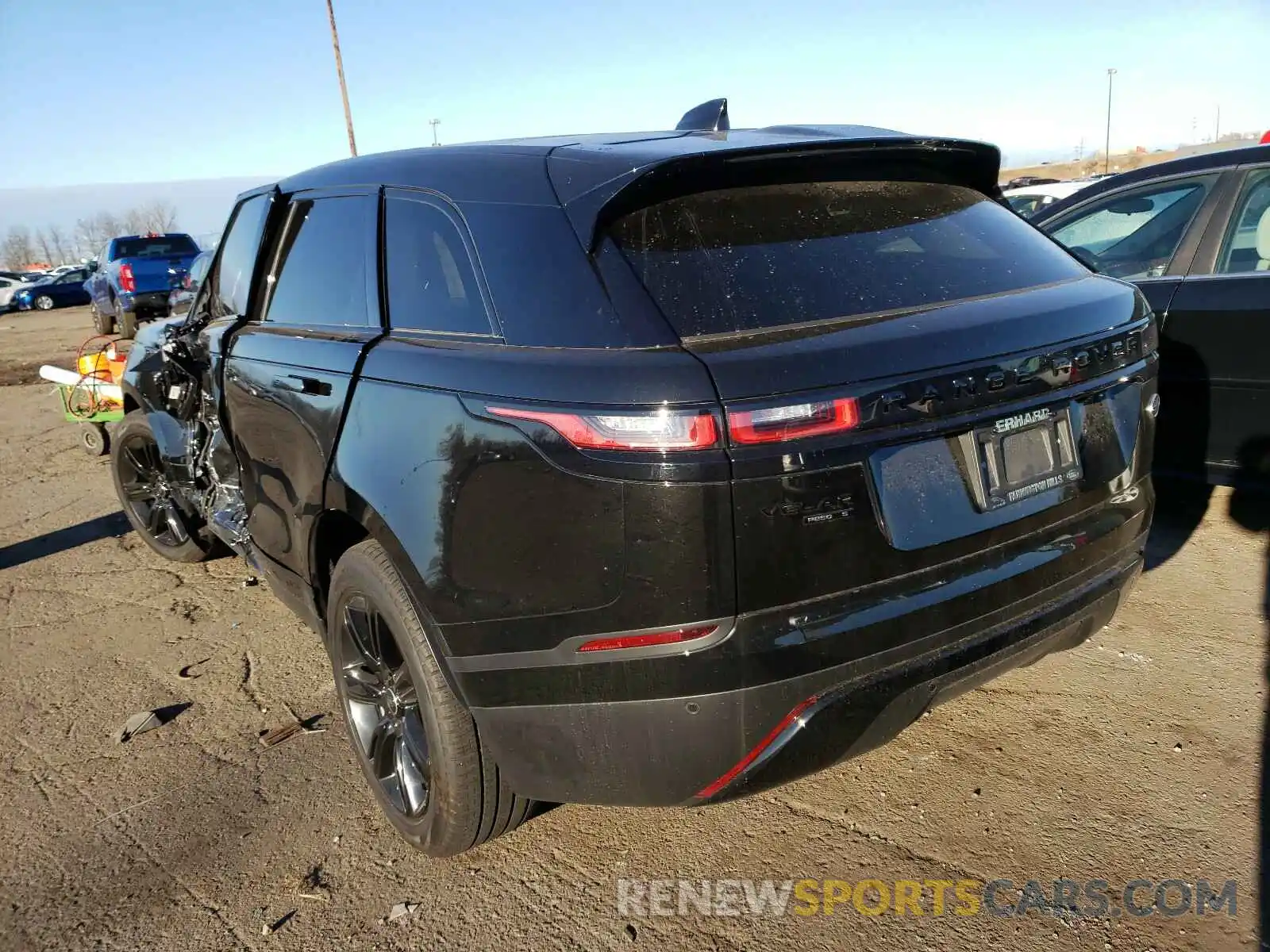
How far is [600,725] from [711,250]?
1.08 m

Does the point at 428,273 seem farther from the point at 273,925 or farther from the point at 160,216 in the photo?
the point at 160,216

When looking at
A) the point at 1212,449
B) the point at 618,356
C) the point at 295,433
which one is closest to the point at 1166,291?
the point at 1212,449

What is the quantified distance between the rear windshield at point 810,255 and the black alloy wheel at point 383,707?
1210 mm

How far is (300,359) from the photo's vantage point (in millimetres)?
2920

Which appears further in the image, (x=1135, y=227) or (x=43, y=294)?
(x=43, y=294)

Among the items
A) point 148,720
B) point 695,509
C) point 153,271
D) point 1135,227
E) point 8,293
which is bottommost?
point 8,293

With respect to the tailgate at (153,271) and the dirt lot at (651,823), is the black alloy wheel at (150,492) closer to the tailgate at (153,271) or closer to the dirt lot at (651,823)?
the dirt lot at (651,823)

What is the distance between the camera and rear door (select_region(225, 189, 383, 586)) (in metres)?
2.74

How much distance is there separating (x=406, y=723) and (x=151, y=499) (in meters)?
3.42

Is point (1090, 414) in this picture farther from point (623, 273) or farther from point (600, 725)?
point (600, 725)

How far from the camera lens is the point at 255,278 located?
3.62 m

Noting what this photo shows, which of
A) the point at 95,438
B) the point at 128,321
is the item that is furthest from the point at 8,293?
the point at 95,438

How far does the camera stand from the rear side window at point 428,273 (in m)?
2.31

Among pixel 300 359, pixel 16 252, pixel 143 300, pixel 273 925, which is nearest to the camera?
pixel 273 925
